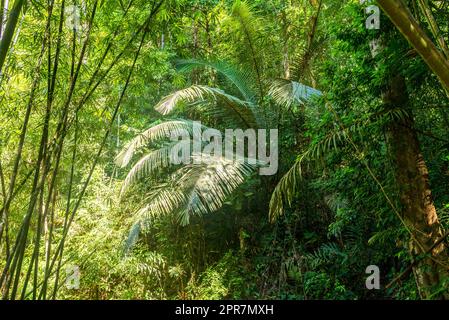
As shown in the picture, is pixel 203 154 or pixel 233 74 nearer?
pixel 203 154

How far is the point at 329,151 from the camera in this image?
311cm

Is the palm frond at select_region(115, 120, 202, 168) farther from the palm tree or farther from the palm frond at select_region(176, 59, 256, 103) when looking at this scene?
the palm frond at select_region(176, 59, 256, 103)

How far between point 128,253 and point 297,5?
4.93 m

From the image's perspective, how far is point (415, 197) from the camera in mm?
2660

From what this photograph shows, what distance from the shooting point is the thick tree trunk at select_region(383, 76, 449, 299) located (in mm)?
2531

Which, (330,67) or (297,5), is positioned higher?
(297,5)

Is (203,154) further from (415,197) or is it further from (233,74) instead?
(415,197)

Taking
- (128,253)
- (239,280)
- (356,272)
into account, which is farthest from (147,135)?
(356,272)

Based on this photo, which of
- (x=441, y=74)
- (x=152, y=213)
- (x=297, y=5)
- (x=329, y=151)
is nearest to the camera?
(x=441, y=74)

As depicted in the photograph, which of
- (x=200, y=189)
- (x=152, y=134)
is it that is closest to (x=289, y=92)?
(x=200, y=189)

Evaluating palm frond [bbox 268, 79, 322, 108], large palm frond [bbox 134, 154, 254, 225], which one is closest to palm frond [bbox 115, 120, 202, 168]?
large palm frond [bbox 134, 154, 254, 225]

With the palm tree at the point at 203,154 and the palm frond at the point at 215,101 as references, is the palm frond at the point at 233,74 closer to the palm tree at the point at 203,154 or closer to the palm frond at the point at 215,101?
the palm tree at the point at 203,154

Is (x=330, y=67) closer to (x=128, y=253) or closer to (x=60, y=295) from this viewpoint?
(x=128, y=253)

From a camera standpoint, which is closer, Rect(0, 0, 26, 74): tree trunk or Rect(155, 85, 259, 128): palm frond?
Rect(0, 0, 26, 74): tree trunk
